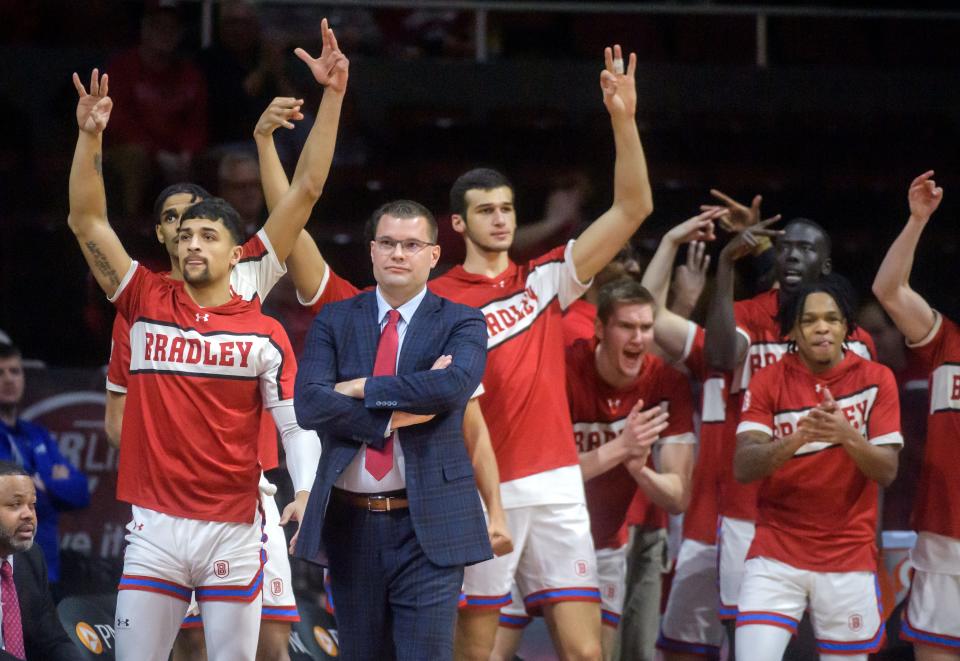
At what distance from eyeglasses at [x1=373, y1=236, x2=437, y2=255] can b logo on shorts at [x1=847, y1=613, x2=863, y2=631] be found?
2.23 m

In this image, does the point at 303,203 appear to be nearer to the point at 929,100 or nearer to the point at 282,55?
the point at 282,55

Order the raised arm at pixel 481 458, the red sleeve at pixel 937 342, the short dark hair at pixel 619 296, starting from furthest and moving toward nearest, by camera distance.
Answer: the red sleeve at pixel 937 342 < the short dark hair at pixel 619 296 < the raised arm at pixel 481 458

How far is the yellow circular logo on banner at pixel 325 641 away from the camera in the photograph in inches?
254

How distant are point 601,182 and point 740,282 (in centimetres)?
134

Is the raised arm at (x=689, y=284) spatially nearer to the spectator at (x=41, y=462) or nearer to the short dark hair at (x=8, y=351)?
the spectator at (x=41, y=462)

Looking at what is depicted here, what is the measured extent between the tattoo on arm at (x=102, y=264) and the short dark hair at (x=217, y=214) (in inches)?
10.5

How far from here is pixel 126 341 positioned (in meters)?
5.12

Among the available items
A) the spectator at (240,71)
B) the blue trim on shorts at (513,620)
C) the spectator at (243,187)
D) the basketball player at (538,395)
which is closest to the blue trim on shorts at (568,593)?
the basketball player at (538,395)

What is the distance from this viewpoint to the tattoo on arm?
466 cm

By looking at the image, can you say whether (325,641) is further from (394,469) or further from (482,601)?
(394,469)

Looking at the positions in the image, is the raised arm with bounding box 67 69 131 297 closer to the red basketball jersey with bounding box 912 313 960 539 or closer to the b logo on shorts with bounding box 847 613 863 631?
the b logo on shorts with bounding box 847 613 863 631

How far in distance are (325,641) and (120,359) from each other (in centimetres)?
194

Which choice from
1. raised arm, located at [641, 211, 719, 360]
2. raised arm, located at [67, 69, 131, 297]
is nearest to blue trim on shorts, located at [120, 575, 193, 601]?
raised arm, located at [67, 69, 131, 297]

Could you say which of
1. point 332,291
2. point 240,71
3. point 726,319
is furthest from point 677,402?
point 240,71
